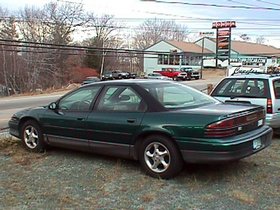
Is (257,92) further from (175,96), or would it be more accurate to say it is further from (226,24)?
(226,24)

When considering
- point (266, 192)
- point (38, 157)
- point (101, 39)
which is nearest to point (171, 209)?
point (266, 192)

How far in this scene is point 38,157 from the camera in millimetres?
6281

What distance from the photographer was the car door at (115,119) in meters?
5.35

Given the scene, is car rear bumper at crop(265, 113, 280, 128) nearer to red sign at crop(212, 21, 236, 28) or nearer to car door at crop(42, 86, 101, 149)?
car door at crop(42, 86, 101, 149)

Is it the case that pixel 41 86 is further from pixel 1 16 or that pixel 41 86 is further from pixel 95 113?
pixel 95 113

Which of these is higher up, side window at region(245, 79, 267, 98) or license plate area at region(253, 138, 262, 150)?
side window at region(245, 79, 267, 98)

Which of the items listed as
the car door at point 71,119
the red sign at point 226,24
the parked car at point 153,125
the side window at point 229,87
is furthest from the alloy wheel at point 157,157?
the red sign at point 226,24

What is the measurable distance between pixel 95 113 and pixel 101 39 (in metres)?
61.6

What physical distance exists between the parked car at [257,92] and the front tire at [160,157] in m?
2.76

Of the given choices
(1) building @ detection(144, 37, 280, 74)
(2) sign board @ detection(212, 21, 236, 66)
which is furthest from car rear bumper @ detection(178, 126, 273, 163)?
(2) sign board @ detection(212, 21, 236, 66)

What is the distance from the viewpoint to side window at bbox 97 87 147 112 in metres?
5.41

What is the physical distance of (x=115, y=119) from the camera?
18.0 feet

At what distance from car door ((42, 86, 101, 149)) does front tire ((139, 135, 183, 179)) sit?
112cm

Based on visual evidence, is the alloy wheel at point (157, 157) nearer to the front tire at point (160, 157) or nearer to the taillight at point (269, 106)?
the front tire at point (160, 157)
